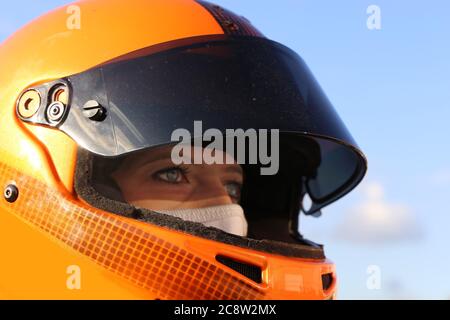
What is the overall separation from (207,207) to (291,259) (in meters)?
0.46

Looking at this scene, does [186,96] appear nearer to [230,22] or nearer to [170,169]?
[170,169]

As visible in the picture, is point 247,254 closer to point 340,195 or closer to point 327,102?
point 327,102

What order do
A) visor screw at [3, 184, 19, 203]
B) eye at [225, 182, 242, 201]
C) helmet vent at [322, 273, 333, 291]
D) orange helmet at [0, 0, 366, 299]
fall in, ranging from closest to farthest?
orange helmet at [0, 0, 366, 299], visor screw at [3, 184, 19, 203], helmet vent at [322, 273, 333, 291], eye at [225, 182, 242, 201]

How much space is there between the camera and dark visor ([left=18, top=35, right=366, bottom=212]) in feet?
8.06

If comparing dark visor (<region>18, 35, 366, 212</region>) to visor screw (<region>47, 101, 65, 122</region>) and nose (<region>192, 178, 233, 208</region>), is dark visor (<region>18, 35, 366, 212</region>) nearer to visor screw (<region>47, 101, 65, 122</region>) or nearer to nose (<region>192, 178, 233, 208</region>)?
visor screw (<region>47, 101, 65, 122</region>)

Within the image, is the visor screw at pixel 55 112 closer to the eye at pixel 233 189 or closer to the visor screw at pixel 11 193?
the visor screw at pixel 11 193

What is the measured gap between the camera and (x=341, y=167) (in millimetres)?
3734

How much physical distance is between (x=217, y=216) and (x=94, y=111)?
2.28 feet

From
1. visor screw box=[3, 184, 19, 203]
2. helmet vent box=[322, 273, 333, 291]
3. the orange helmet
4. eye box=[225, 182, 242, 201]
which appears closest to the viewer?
the orange helmet

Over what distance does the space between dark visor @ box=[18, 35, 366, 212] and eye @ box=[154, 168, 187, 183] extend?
393mm

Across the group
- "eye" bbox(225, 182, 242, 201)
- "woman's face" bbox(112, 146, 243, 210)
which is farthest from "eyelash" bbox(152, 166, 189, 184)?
"eye" bbox(225, 182, 242, 201)

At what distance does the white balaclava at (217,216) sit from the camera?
277 cm

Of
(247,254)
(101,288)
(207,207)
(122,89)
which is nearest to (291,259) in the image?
(247,254)

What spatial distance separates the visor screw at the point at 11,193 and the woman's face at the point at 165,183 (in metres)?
0.39
